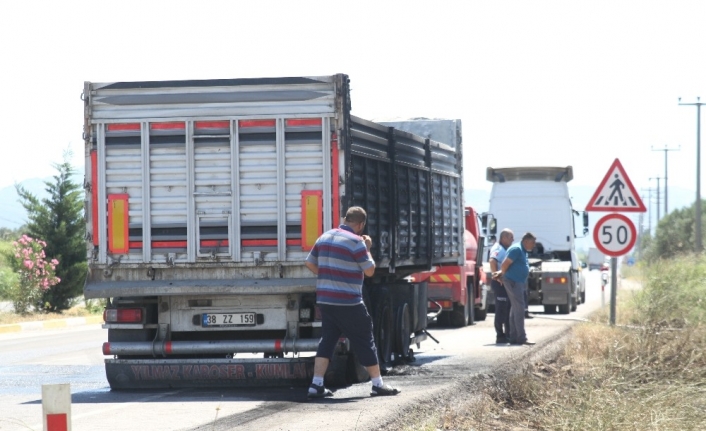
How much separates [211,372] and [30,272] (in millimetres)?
17954

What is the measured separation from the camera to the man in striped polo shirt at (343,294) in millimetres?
11172

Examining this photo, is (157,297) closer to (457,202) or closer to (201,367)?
(201,367)

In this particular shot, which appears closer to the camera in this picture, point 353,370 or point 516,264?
point 353,370

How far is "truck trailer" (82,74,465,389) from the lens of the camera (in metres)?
11.9

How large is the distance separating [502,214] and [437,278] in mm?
7873

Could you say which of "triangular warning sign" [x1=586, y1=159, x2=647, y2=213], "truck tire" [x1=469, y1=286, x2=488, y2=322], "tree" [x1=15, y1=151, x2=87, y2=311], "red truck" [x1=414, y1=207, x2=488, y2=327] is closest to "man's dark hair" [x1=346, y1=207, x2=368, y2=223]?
"triangular warning sign" [x1=586, y1=159, x2=647, y2=213]

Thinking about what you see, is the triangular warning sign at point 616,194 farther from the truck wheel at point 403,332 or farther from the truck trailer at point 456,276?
the truck wheel at point 403,332

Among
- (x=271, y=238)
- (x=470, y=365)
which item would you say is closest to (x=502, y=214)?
(x=470, y=365)

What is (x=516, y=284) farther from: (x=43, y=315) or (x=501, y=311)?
(x=43, y=315)

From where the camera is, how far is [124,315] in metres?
12.1

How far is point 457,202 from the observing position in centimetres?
1817

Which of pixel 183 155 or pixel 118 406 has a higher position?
pixel 183 155

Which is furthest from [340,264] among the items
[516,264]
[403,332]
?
[516,264]

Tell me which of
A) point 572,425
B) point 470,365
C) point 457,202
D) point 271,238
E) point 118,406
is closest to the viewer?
point 572,425
